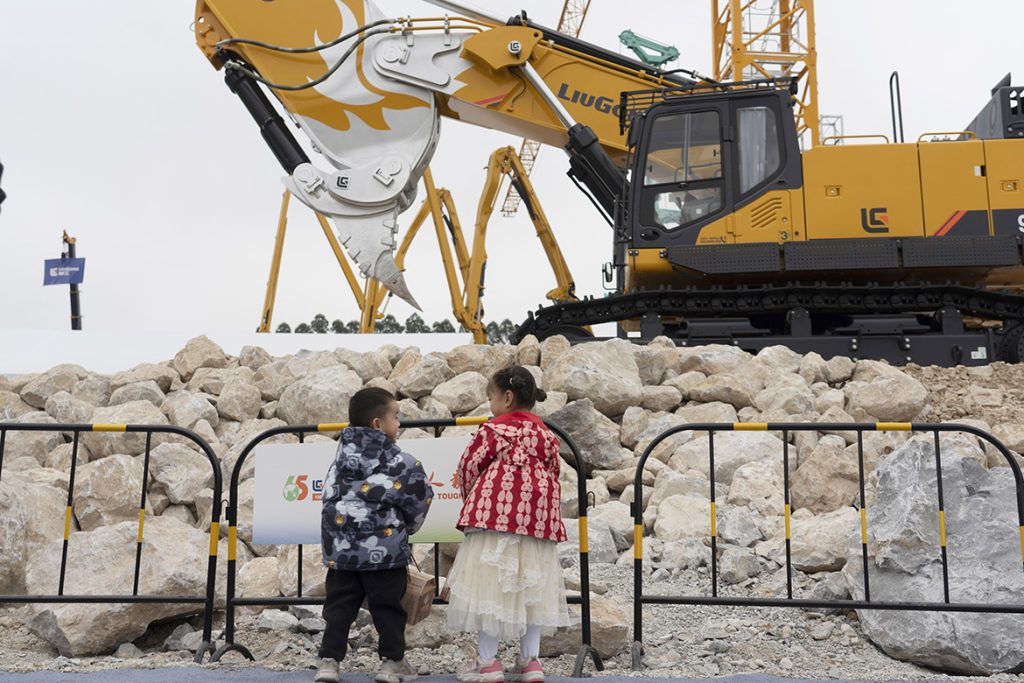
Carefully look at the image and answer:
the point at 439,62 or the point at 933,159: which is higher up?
the point at 439,62

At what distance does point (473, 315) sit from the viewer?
1518 centimetres

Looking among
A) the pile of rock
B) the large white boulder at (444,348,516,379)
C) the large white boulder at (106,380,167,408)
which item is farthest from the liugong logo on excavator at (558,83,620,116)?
the large white boulder at (106,380,167,408)

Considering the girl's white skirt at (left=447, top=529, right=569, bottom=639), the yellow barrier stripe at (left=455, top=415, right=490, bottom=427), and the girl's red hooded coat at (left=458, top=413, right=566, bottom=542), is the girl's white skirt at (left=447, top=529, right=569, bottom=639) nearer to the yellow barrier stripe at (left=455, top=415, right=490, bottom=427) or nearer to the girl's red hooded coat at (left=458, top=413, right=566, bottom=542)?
the girl's red hooded coat at (left=458, top=413, right=566, bottom=542)

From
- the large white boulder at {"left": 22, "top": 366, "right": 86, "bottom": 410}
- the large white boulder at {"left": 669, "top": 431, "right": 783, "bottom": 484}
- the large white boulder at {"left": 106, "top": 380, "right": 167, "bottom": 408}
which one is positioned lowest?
the large white boulder at {"left": 669, "top": 431, "right": 783, "bottom": 484}

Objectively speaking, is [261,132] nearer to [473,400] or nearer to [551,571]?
[473,400]

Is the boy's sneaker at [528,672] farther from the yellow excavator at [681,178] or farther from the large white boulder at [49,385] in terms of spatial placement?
the large white boulder at [49,385]

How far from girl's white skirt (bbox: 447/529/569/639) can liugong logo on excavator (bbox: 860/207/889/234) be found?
8527 millimetres

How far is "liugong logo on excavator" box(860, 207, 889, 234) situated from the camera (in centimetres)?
1092

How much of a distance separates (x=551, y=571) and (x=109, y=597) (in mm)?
2179

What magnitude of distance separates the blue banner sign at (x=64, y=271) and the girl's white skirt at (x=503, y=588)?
72.1 ft

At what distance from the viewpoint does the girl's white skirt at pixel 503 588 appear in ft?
11.7

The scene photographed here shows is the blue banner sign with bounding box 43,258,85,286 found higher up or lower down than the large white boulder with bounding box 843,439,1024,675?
higher up

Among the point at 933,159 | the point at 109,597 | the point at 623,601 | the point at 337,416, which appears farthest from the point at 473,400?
the point at 933,159

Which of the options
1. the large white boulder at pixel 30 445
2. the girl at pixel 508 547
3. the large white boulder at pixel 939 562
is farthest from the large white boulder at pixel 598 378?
the girl at pixel 508 547
